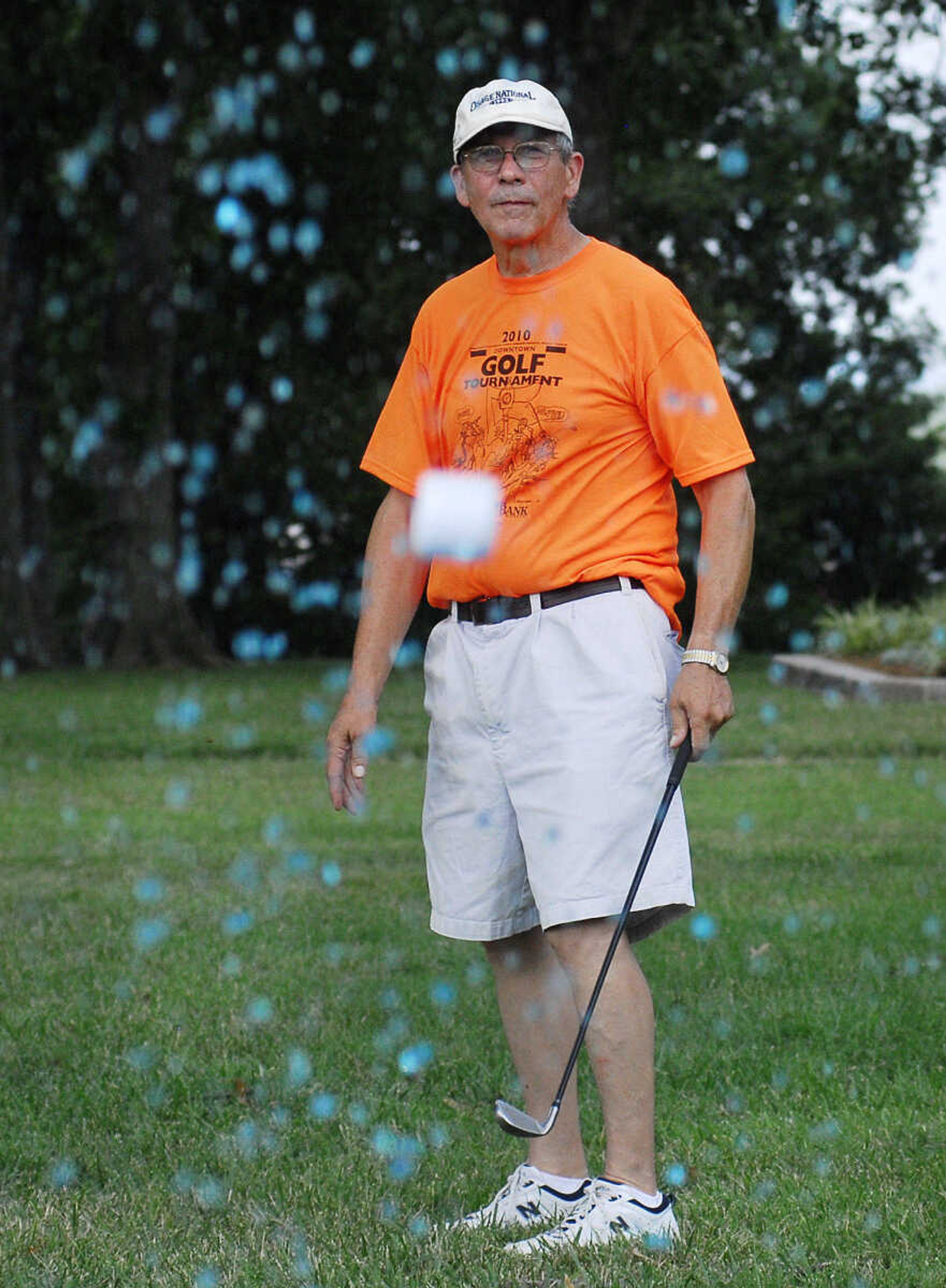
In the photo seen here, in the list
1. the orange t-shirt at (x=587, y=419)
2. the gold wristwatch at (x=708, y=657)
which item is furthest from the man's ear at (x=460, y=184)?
the gold wristwatch at (x=708, y=657)

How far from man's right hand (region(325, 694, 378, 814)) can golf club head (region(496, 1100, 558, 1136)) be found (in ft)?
1.92

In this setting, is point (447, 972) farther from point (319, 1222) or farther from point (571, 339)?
point (571, 339)

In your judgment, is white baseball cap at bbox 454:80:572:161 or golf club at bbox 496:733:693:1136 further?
white baseball cap at bbox 454:80:572:161

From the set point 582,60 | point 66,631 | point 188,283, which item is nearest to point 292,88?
point 188,283

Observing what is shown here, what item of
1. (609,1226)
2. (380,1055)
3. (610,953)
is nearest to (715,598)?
(610,953)

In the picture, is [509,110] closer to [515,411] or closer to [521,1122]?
[515,411]

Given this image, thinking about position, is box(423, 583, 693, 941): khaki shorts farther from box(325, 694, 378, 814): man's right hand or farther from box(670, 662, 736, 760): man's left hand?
box(325, 694, 378, 814): man's right hand

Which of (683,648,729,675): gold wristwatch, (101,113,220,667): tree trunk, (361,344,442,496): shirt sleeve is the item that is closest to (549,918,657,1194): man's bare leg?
(683,648,729,675): gold wristwatch

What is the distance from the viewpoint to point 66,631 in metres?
30.6

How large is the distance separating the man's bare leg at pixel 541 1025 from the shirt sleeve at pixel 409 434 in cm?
85

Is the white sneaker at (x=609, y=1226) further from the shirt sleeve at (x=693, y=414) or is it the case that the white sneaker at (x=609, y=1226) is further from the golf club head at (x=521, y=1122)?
the shirt sleeve at (x=693, y=414)

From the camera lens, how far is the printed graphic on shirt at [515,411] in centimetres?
309

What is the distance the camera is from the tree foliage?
19.4 metres

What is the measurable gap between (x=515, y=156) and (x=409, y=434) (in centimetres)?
54
